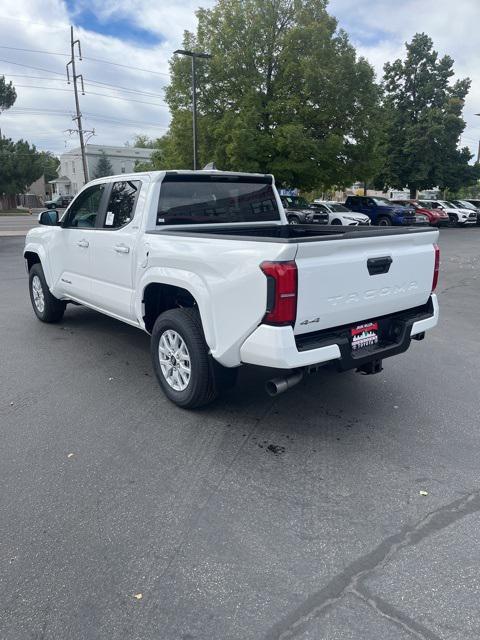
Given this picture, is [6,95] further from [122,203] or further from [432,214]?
[122,203]

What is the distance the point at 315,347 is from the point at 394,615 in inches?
64.7

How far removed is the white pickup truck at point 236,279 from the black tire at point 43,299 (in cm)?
118

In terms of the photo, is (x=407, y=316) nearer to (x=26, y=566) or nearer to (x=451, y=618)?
(x=451, y=618)

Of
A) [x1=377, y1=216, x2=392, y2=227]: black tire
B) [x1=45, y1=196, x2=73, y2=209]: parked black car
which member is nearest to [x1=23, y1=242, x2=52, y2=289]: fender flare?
[x1=377, y1=216, x2=392, y2=227]: black tire

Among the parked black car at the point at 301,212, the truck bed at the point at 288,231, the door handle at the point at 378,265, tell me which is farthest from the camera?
the parked black car at the point at 301,212

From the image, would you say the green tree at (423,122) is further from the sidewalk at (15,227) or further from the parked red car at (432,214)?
the sidewalk at (15,227)

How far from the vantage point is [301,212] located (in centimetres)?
2238

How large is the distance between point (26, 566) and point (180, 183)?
134 inches

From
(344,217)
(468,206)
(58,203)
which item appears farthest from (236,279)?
(58,203)

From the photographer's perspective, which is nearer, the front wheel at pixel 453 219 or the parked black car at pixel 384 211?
the parked black car at pixel 384 211

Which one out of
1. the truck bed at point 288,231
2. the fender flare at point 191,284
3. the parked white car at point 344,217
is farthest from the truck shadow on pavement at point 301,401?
the parked white car at point 344,217

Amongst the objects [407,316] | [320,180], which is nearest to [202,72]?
[320,180]

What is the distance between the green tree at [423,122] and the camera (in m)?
33.4

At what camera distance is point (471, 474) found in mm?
3299
